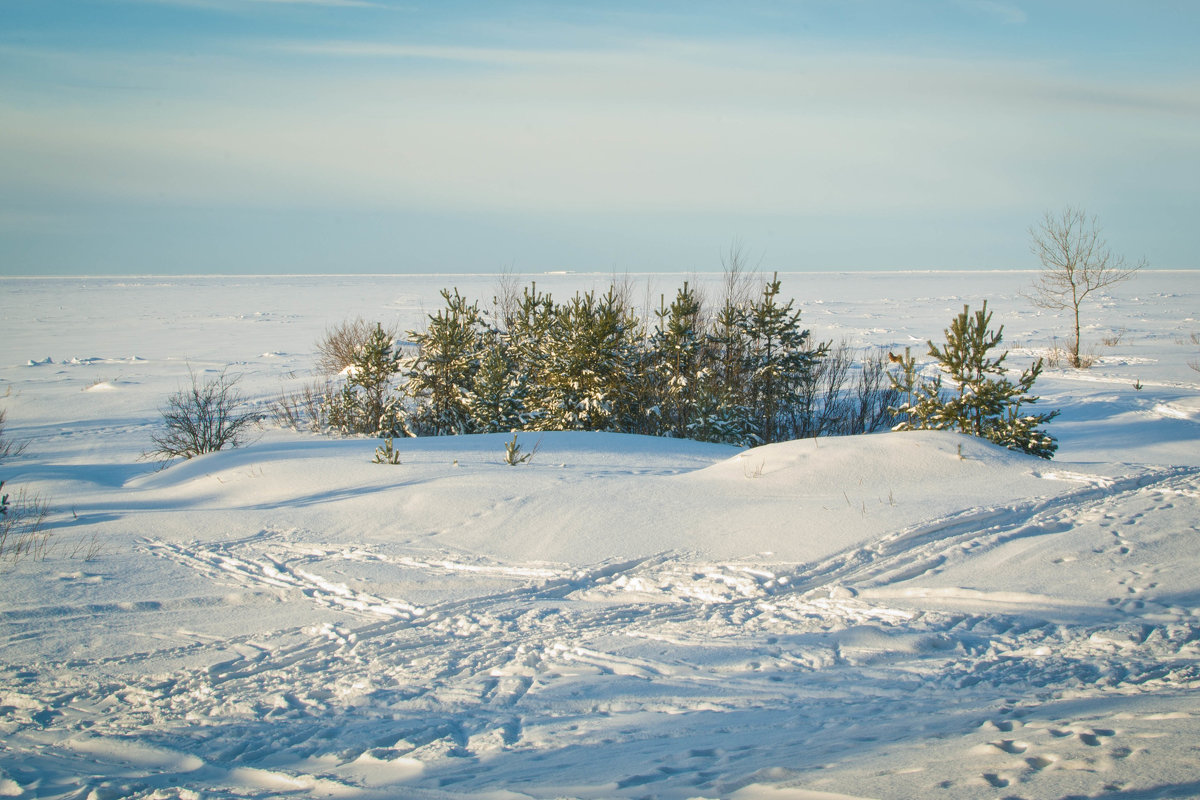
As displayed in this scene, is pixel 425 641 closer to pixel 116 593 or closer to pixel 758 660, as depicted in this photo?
pixel 758 660

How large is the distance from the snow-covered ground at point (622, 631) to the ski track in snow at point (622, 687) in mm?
21

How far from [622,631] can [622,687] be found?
2.62ft

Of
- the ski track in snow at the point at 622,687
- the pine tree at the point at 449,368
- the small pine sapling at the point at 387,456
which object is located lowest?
the ski track in snow at the point at 622,687

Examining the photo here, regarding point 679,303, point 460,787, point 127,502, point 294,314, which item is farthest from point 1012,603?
point 294,314

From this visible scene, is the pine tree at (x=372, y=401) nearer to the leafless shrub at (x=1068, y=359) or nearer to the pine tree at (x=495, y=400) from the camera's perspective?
the pine tree at (x=495, y=400)

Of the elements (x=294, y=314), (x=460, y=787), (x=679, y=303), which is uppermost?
(x=294, y=314)

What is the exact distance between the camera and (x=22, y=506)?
30.8 ft

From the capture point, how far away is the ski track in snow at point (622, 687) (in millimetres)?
3268

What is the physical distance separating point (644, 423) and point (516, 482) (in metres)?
8.45

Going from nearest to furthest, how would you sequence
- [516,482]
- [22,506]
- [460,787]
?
[460,787], [516,482], [22,506]

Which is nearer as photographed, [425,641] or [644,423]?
[425,641]

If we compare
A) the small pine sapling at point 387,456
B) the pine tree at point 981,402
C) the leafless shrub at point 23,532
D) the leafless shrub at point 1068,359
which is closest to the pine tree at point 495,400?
the small pine sapling at point 387,456

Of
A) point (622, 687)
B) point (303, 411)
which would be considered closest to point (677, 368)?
point (303, 411)

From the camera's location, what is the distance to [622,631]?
16.2 feet
